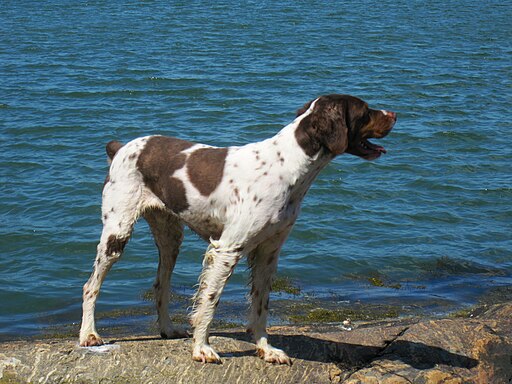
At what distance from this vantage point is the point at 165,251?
741cm

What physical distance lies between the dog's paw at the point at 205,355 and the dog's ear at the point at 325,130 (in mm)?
1667

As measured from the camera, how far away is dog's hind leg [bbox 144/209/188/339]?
7309mm

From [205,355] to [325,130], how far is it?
1906 mm

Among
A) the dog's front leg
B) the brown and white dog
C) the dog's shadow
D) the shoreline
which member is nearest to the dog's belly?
the brown and white dog

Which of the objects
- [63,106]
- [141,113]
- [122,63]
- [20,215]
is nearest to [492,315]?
[20,215]

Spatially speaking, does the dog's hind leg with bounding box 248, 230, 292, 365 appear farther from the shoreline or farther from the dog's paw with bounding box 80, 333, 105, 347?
the shoreline

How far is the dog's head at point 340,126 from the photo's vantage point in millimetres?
6293

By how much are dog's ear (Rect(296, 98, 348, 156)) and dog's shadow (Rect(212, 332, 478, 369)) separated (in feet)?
5.65

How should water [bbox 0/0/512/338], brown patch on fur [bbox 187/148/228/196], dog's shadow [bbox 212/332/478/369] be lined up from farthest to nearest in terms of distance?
water [bbox 0/0/512/338], dog's shadow [bbox 212/332/478/369], brown patch on fur [bbox 187/148/228/196]

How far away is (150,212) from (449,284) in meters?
5.40

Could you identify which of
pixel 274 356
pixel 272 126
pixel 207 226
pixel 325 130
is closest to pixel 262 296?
pixel 274 356

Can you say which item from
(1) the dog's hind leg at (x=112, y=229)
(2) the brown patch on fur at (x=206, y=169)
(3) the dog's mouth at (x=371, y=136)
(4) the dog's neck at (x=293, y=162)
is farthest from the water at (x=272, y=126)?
(3) the dog's mouth at (x=371, y=136)

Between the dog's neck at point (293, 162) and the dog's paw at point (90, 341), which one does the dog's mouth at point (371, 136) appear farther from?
the dog's paw at point (90, 341)

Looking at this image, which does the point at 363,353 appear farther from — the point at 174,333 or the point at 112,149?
the point at 112,149
